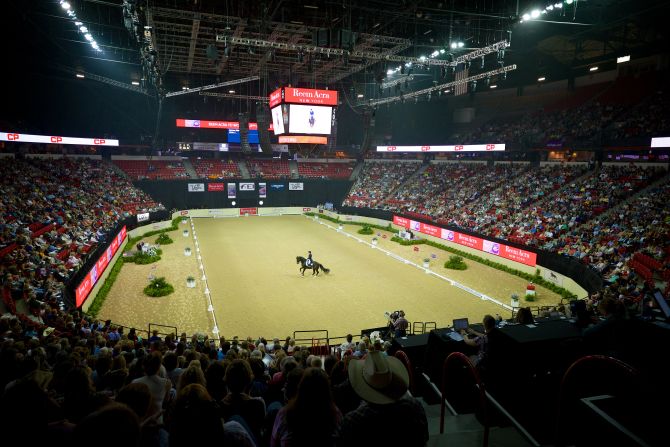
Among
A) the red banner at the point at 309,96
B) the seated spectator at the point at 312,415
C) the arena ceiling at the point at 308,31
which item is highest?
the arena ceiling at the point at 308,31

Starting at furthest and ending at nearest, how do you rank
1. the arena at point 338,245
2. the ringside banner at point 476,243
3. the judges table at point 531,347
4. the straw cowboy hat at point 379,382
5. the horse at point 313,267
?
the ringside banner at point 476,243
the horse at point 313,267
the judges table at point 531,347
the arena at point 338,245
the straw cowboy hat at point 379,382

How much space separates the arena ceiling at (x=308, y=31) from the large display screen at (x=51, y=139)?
570cm

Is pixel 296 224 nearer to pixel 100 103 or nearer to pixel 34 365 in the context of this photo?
pixel 100 103

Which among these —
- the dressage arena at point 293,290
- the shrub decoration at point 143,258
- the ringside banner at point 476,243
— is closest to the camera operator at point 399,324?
the dressage arena at point 293,290

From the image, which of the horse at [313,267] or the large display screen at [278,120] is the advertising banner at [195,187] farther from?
the horse at [313,267]

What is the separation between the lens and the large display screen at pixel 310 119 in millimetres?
23625

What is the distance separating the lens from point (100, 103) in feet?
139

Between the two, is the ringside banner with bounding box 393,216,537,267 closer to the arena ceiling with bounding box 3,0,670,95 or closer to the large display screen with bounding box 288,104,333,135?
the arena ceiling with bounding box 3,0,670,95

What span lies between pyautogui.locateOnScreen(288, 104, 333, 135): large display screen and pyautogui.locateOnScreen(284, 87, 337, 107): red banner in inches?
15.3

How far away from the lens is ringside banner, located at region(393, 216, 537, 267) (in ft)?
80.5

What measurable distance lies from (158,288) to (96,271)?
10.5 feet

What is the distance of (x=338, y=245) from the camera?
33312 mm

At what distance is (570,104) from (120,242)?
4067 centimetres

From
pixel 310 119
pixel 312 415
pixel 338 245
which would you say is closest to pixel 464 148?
pixel 338 245
